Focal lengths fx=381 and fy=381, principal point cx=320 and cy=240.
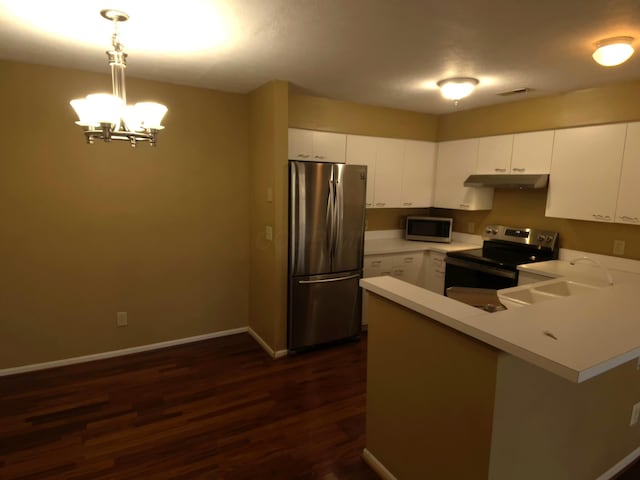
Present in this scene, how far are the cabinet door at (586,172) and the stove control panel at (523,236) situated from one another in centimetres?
A: 25

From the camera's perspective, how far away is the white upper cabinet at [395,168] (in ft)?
13.7

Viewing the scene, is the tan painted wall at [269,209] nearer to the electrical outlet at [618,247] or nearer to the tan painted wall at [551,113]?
the tan painted wall at [551,113]

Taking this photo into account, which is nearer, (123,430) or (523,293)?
(523,293)

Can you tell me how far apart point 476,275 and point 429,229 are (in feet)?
3.43

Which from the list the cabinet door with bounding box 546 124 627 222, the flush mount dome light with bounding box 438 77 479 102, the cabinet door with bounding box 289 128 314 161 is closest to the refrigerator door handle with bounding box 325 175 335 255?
the cabinet door with bounding box 289 128 314 161

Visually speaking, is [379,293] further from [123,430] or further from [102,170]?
[102,170]

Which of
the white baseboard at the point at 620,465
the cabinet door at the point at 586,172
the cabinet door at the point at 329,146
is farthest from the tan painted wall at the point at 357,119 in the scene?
the white baseboard at the point at 620,465

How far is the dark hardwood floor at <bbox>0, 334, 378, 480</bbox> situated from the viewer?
218 cm

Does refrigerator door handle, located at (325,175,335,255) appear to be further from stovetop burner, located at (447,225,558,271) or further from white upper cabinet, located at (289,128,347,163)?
stovetop burner, located at (447,225,558,271)

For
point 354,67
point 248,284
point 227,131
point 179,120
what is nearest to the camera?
point 354,67

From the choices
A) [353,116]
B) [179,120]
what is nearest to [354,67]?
[353,116]

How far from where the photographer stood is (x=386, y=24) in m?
2.01

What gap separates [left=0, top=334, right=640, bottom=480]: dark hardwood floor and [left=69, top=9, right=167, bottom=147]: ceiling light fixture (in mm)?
1813

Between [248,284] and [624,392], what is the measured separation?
10.3 ft
